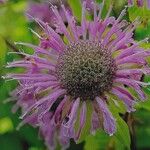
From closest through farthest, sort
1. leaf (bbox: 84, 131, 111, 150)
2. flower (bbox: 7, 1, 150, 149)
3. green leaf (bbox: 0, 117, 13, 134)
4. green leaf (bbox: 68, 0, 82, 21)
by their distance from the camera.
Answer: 1. flower (bbox: 7, 1, 150, 149)
2. green leaf (bbox: 68, 0, 82, 21)
3. leaf (bbox: 84, 131, 111, 150)
4. green leaf (bbox: 0, 117, 13, 134)

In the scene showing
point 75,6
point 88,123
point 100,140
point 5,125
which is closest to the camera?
point 88,123

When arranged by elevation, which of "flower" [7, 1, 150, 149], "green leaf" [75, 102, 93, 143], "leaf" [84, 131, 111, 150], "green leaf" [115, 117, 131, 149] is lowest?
"leaf" [84, 131, 111, 150]

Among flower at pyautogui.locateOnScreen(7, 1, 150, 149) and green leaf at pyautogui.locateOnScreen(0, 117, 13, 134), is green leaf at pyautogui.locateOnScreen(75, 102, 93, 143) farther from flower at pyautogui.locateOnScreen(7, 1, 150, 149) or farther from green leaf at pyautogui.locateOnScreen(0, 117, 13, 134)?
green leaf at pyautogui.locateOnScreen(0, 117, 13, 134)

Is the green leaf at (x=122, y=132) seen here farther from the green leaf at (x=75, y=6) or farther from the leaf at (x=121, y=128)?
the green leaf at (x=75, y=6)

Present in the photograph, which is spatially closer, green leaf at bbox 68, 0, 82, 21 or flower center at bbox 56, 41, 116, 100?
flower center at bbox 56, 41, 116, 100

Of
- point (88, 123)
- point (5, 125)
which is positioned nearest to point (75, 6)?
point (88, 123)

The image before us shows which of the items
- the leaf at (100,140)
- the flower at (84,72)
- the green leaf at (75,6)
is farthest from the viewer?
the leaf at (100,140)

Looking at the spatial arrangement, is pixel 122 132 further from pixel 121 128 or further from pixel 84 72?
pixel 84 72

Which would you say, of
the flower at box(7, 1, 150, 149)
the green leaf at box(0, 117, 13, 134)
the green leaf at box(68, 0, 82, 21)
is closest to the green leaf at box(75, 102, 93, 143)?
the flower at box(7, 1, 150, 149)

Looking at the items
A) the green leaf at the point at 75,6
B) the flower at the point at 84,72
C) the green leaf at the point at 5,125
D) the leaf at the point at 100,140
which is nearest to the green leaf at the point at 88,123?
the flower at the point at 84,72
